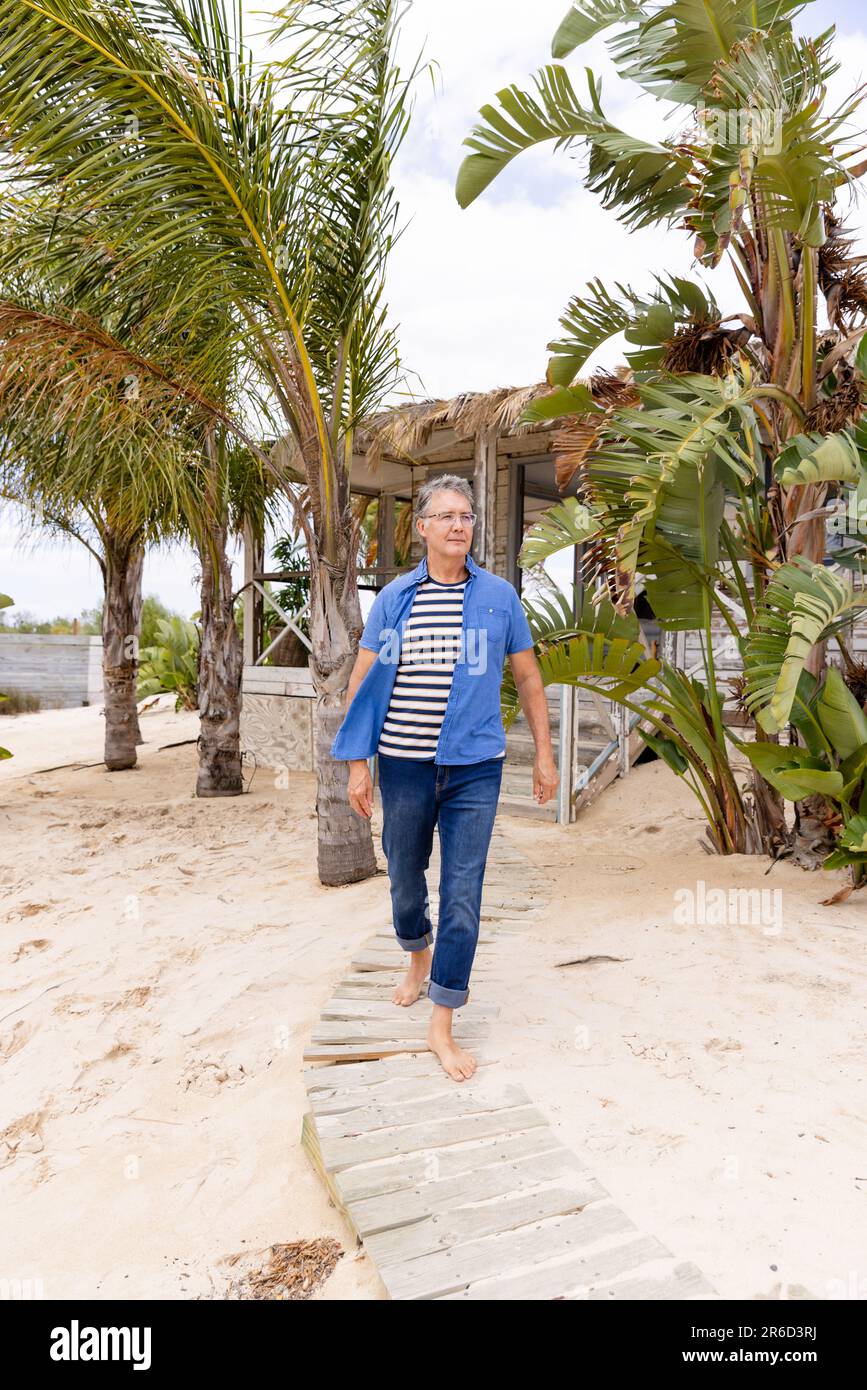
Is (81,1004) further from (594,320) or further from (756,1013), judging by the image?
(594,320)

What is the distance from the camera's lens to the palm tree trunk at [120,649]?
9.72 meters

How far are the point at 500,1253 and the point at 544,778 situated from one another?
4.55 feet

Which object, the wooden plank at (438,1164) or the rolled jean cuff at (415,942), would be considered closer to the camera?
the wooden plank at (438,1164)

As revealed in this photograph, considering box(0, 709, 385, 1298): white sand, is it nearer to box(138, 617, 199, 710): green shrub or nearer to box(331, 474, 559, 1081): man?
box(331, 474, 559, 1081): man

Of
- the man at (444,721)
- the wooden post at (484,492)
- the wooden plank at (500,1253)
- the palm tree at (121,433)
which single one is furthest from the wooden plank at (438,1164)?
the wooden post at (484,492)

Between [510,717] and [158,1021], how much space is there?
7.72 feet

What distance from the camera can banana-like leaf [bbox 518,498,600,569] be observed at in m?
4.51

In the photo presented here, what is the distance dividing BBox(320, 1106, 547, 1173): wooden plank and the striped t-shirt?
108 centimetres

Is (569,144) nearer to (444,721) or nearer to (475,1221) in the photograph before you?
(444,721)

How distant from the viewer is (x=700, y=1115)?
2555 mm

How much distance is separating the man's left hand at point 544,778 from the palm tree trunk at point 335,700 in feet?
8.19

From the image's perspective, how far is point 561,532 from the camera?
460cm

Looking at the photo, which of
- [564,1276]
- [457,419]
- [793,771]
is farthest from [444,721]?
[457,419]

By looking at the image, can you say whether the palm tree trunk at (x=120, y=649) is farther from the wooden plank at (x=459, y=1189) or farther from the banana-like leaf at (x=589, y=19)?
the wooden plank at (x=459, y=1189)
